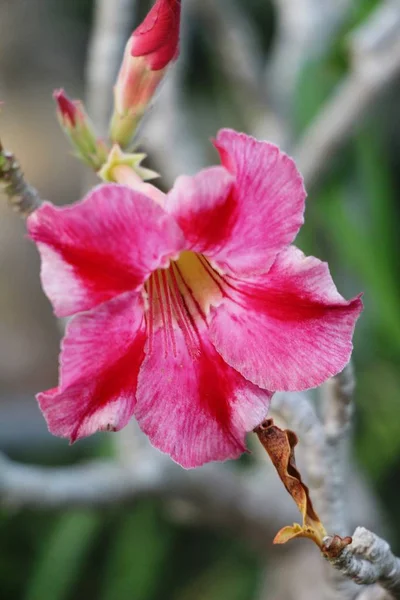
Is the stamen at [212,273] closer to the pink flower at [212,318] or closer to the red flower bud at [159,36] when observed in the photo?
the pink flower at [212,318]

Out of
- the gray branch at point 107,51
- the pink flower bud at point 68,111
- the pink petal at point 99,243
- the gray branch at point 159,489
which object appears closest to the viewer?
the pink petal at point 99,243

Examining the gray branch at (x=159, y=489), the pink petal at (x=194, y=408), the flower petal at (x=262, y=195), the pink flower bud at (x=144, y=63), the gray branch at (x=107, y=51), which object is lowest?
the gray branch at (x=159, y=489)

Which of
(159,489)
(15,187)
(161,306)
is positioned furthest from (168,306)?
(159,489)

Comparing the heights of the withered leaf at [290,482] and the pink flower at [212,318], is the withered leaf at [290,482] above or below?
below

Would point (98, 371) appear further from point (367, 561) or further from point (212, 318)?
point (367, 561)

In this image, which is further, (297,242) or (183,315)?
(297,242)

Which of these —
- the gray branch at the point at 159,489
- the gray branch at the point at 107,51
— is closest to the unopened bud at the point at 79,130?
the gray branch at the point at 159,489

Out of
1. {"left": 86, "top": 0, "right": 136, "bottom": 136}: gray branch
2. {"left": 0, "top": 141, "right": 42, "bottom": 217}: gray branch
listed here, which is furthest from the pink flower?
{"left": 86, "top": 0, "right": 136, "bottom": 136}: gray branch

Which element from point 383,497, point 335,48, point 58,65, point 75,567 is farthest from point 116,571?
point 58,65
